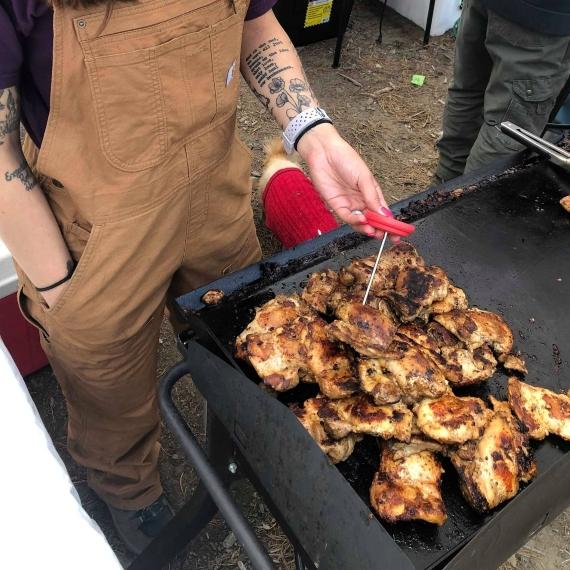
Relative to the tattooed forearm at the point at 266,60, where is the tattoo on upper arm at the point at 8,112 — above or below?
above

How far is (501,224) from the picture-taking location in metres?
1.89

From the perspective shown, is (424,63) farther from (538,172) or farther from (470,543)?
(470,543)

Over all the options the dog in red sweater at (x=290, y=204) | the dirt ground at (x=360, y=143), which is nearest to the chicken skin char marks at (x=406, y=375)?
the dirt ground at (x=360, y=143)

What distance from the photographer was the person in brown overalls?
128cm

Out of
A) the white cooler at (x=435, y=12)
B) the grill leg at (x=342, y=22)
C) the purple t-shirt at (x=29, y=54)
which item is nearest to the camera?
the purple t-shirt at (x=29, y=54)

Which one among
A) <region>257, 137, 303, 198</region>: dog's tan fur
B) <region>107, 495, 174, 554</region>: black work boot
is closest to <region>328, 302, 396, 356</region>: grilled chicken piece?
<region>107, 495, 174, 554</region>: black work boot

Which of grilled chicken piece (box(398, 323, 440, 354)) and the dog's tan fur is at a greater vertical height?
grilled chicken piece (box(398, 323, 440, 354))

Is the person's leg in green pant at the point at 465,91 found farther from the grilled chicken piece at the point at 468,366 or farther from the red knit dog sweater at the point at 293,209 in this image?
the grilled chicken piece at the point at 468,366

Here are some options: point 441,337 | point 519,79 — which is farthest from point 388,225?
point 519,79

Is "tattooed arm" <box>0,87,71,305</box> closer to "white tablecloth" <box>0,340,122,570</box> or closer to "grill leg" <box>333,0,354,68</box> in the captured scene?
"white tablecloth" <box>0,340,122,570</box>

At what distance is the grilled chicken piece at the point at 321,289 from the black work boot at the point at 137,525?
1.34m

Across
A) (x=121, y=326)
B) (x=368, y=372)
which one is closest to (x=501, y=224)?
(x=368, y=372)

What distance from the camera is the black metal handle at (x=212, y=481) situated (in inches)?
44.8

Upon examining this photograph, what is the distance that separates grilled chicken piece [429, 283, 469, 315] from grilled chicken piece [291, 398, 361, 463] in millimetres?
446
